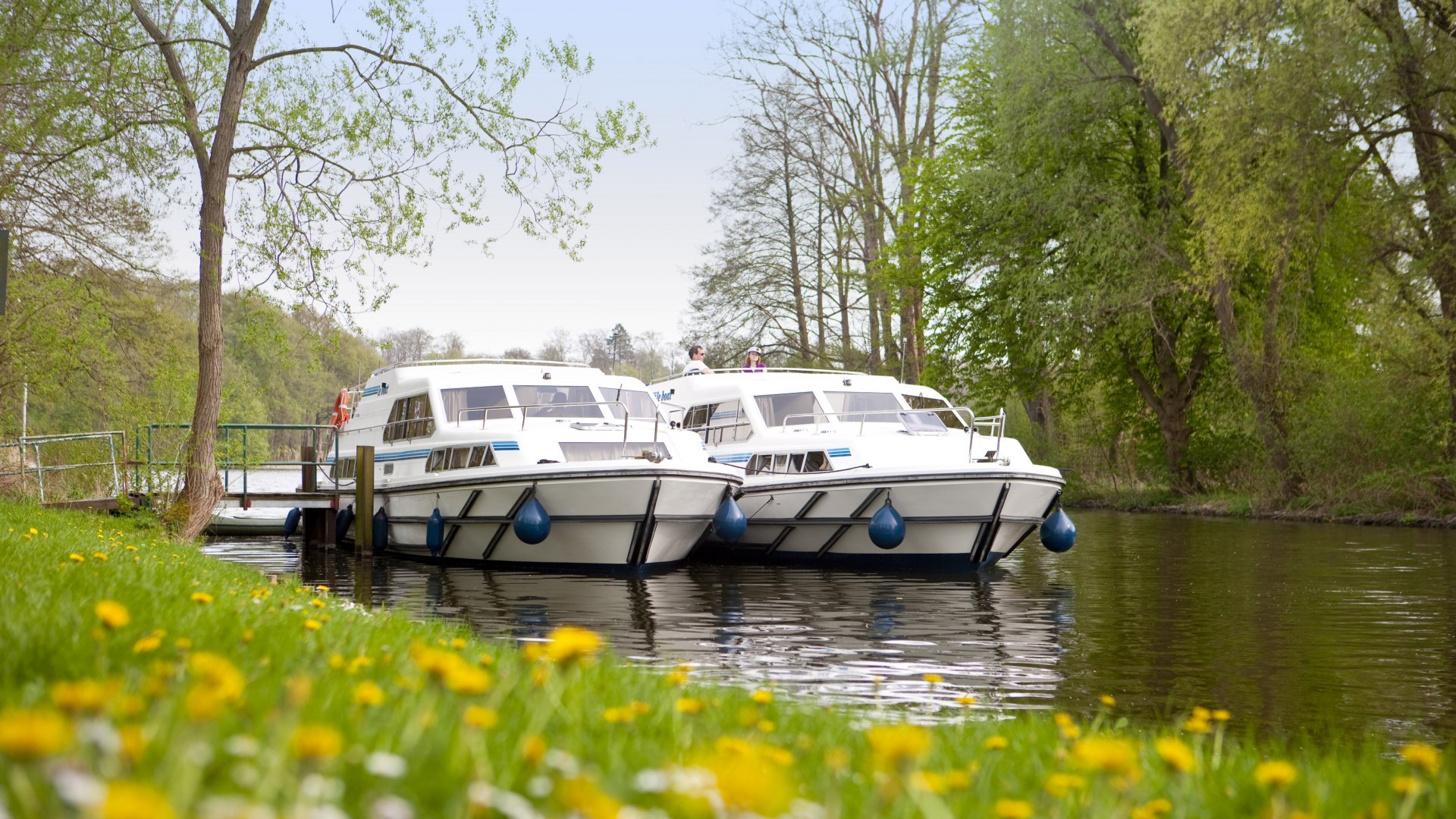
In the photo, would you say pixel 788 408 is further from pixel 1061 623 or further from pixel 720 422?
pixel 1061 623

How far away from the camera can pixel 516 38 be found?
1745cm

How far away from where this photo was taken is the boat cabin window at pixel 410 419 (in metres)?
19.4

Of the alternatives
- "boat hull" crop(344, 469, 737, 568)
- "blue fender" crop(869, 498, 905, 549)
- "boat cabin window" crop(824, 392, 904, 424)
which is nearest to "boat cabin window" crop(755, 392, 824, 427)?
"boat cabin window" crop(824, 392, 904, 424)

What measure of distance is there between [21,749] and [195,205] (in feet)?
55.9

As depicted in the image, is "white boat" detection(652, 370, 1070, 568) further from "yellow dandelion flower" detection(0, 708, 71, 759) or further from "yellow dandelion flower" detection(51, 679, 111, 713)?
"yellow dandelion flower" detection(0, 708, 71, 759)

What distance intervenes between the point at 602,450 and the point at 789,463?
269cm

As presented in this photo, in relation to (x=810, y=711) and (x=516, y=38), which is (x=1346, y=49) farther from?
(x=810, y=711)

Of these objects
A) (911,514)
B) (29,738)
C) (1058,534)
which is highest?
(29,738)

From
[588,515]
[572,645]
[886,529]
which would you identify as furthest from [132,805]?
[886,529]

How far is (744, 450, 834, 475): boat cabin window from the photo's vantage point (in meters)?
18.3

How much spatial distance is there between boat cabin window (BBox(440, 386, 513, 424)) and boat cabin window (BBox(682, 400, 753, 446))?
296cm

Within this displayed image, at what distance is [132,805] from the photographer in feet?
4.48

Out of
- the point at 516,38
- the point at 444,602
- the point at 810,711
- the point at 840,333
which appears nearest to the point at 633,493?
the point at 444,602

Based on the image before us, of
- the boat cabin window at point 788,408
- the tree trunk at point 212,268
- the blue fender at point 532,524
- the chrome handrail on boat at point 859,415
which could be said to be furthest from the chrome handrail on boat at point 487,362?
the blue fender at point 532,524
